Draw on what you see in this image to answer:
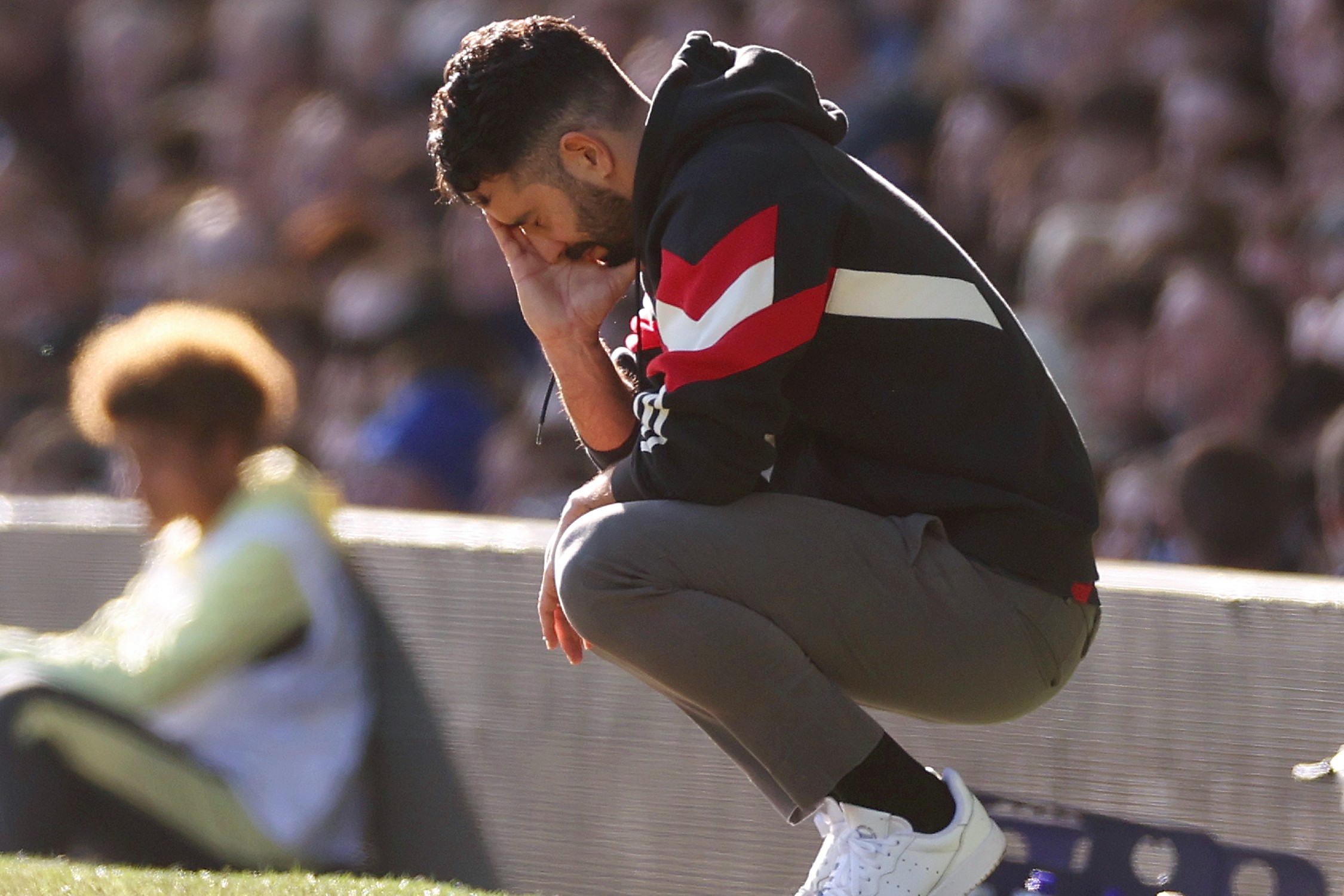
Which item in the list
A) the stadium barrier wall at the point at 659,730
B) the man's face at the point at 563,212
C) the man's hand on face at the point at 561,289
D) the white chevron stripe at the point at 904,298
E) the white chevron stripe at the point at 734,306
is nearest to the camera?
the white chevron stripe at the point at 734,306

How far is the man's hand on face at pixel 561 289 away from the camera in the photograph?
6.98 feet

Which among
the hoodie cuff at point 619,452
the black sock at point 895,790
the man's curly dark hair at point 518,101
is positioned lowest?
the black sock at point 895,790

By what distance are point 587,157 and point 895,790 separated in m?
0.81

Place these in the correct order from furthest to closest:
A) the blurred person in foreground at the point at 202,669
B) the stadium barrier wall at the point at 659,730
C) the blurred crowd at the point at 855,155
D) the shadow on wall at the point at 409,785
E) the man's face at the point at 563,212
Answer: the blurred crowd at the point at 855,155, the shadow on wall at the point at 409,785, the blurred person in foreground at the point at 202,669, the stadium barrier wall at the point at 659,730, the man's face at the point at 563,212

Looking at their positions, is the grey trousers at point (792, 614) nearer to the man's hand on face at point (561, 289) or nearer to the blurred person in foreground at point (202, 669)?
the man's hand on face at point (561, 289)

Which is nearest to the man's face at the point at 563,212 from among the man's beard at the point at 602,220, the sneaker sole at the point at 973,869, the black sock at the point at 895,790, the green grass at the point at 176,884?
the man's beard at the point at 602,220

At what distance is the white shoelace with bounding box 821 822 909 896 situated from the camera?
1.86 meters

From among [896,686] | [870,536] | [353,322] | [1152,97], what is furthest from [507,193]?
[353,322]

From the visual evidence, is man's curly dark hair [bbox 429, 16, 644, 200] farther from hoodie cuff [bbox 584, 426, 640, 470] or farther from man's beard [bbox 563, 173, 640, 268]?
hoodie cuff [bbox 584, 426, 640, 470]

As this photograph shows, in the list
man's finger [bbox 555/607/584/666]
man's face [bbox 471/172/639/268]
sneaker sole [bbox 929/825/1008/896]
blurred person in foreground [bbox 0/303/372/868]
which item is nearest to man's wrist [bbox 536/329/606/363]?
man's face [bbox 471/172/639/268]

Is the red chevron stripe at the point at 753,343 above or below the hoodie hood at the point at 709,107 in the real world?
below

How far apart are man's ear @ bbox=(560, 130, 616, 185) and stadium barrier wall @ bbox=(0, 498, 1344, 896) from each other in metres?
1.08

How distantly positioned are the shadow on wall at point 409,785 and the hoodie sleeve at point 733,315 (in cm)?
152

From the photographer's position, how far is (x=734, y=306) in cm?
178
